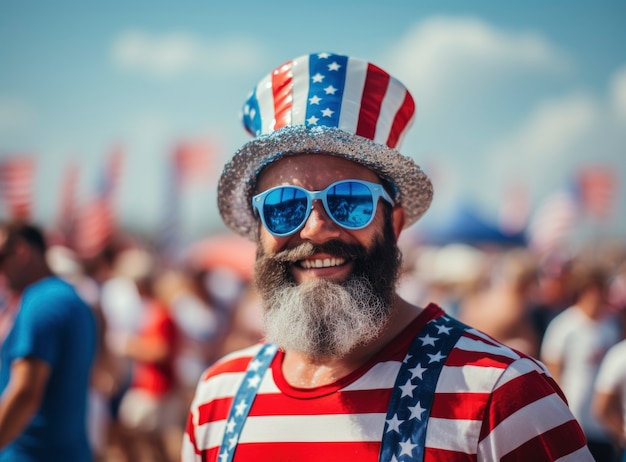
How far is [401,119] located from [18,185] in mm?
13548

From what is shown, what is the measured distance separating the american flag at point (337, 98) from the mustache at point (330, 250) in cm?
33

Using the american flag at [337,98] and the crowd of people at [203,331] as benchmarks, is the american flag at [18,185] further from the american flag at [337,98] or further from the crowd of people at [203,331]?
the american flag at [337,98]

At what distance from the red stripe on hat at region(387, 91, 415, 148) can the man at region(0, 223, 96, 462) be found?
2.24 metres

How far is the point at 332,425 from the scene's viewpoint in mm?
1655

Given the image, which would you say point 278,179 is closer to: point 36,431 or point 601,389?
point 36,431

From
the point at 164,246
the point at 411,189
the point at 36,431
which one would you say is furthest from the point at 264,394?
the point at 164,246

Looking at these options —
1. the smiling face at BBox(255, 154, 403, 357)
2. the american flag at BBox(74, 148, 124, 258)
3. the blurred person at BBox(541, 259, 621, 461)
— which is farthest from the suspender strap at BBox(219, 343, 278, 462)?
the american flag at BBox(74, 148, 124, 258)

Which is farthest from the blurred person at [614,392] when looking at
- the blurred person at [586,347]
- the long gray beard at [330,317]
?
the long gray beard at [330,317]

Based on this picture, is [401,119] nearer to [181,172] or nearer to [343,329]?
[343,329]

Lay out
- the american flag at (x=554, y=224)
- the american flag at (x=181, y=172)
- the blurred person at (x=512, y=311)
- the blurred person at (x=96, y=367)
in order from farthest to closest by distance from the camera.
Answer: the american flag at (x=181, y=172) → the american flag at (x=554, y=224) → the blurred person at (x=96, y=367) → the blurred person at (x=512, y=311)

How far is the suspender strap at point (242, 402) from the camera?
1772mm

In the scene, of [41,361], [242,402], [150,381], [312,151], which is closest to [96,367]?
[150,381]

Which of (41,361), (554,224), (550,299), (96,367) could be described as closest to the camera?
(41,361)

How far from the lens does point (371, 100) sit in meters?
1.86
